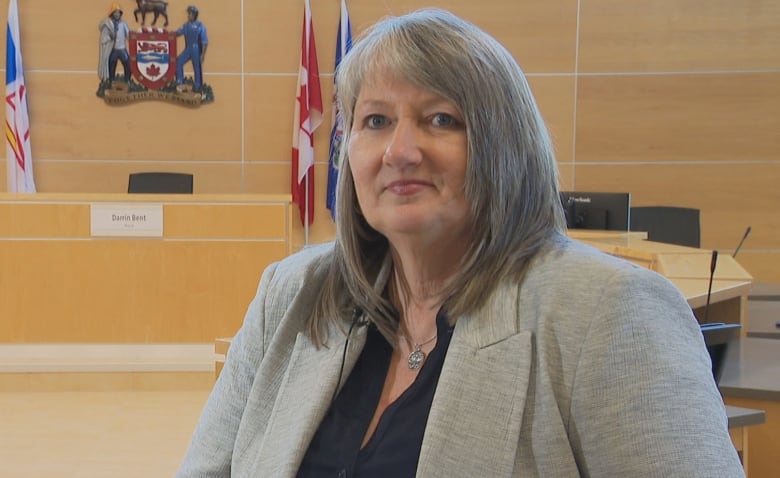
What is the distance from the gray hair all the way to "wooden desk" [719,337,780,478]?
1281mm

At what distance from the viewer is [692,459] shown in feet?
3.16

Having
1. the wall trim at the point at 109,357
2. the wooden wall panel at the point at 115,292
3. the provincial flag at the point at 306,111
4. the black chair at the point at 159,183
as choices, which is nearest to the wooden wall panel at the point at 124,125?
the provincial flag at the point at 306,111

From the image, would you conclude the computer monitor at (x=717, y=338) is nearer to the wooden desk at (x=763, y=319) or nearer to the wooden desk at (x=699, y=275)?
the wooden desk at (x=699, y=275)

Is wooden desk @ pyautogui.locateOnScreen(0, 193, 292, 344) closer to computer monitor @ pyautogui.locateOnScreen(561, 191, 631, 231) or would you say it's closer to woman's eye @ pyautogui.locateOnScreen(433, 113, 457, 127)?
computer monitor @ pyautogui.locateOnScreen(561, 191, 631, 231)

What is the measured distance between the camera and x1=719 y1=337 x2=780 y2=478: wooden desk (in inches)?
85.7

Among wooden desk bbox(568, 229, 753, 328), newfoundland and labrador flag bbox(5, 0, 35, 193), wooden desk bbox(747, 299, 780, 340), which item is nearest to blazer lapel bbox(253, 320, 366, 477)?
wooden desk bbox(568, 229, 753, 328)

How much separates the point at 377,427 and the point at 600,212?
408cm

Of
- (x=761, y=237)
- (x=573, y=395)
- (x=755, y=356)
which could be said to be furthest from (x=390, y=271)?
(x=761, y=237)

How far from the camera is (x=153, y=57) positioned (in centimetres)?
680

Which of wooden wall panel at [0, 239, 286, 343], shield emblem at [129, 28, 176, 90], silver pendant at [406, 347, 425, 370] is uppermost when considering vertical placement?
shield emblem at [129, 28, 176, 90]

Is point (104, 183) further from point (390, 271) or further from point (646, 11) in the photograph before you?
point (390, 271)

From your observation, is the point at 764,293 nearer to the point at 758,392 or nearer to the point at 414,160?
the point at 758,392

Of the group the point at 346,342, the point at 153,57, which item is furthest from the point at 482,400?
the point at 153,57

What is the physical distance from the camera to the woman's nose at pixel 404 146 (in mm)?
1192
